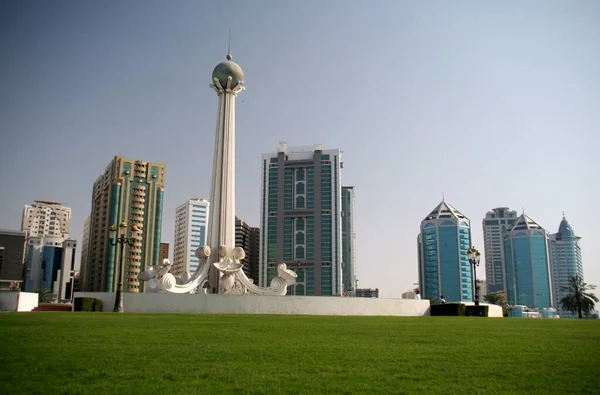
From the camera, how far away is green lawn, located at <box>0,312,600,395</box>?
19.4 ft

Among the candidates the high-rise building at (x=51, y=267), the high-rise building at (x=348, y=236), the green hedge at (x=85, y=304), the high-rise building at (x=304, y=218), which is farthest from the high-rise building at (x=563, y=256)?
the green hedge at (x=85, y=304)

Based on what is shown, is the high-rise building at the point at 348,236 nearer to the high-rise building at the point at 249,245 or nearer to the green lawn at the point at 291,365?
the high-rise building at the point at 249,245

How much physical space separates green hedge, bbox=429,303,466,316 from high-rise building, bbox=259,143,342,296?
74.0 meters

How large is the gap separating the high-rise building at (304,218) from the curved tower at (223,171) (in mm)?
70131

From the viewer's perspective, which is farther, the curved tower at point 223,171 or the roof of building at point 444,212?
the roof of building at point 444,212

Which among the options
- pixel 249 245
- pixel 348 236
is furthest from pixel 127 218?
pixel 348 236

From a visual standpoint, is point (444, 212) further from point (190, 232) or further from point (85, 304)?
point (85, 304)

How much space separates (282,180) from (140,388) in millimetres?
108832

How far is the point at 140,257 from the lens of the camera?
10275 centimetres

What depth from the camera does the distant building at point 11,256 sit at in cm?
7619

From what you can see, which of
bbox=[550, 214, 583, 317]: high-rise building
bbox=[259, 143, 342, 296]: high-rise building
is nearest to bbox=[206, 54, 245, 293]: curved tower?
bbox=[259, 143, 342, 296]: high-rise building

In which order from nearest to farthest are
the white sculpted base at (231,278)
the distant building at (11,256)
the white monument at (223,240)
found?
the white monument at (223,240) → the white sculpted base at (231,278) → the distant building at (11,256)

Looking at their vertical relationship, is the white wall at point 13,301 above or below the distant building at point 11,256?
below

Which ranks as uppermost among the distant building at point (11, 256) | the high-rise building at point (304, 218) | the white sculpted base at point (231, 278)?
the high-rise building at point (304, 218)
